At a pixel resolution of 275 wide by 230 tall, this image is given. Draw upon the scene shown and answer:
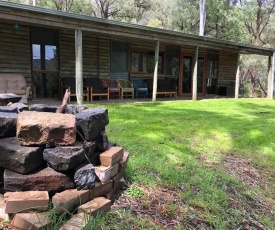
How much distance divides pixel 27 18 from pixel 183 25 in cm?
1826

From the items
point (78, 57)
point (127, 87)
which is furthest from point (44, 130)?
point (127, 87)

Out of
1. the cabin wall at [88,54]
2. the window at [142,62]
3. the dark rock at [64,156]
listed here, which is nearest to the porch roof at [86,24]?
the cabin wall at [88,54]

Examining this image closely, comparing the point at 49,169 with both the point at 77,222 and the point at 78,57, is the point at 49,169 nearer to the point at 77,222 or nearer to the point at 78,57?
the point at 77,222

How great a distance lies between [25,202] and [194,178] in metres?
1.77

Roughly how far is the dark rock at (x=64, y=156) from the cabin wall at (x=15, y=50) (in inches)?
276

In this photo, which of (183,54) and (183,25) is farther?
(183,25)

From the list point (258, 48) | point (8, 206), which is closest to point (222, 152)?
point (8, 206)

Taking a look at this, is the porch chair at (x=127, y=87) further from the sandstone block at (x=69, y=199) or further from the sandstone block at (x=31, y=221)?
the sandstone block at (x=31, y=221)

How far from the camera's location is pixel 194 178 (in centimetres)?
291

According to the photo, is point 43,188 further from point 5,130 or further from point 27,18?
point 27,18

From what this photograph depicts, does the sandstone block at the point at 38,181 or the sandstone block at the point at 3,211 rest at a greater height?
the sandstone block at the point at 38,181

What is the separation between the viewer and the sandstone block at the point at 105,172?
2.16 meters

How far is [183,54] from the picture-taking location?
12648 mm

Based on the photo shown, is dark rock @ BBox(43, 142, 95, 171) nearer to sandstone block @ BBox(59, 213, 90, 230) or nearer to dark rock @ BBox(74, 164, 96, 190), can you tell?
dark rock @ BBox(74, 164, 96, 190)
